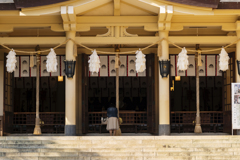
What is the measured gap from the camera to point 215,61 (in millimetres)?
15625

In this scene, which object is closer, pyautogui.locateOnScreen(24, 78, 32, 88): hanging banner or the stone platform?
the stone platform

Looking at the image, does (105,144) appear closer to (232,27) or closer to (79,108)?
(79,108)

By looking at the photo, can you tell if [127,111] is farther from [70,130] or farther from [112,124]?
[70,130]

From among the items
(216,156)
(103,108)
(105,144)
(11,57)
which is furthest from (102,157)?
(103,108)

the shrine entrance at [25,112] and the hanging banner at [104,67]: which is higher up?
→ the hanging banner at [104,67]

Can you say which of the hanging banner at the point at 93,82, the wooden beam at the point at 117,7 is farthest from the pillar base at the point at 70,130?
the hanging banner at the point at 93,82

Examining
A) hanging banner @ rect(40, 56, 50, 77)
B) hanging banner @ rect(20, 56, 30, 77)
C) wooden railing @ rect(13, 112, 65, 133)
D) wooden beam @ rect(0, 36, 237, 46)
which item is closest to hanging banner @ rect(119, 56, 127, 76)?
wooden beam @ rect(0, 36, 237, 46)

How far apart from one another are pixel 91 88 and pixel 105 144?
8.64 m

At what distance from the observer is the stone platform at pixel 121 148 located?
10922 mm

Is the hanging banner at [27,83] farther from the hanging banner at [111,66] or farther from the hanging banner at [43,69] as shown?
the hanging banner at [111,66]

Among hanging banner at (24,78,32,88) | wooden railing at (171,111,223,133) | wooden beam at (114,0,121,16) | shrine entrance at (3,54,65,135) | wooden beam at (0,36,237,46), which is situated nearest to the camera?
wooden beam at (114,0,121,16)

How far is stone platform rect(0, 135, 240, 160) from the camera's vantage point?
1092cm

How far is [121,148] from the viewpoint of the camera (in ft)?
36.9

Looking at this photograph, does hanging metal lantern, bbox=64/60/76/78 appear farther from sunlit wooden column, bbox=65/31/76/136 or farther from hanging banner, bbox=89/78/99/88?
hanging banner, bbox=89/78/99/88
